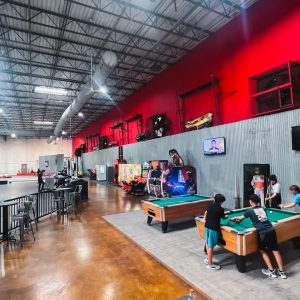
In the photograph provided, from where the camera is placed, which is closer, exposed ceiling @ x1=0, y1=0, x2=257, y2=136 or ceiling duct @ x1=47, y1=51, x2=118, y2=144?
exposed ceiling @ x1=0, y1=0, x2=257, y2=136

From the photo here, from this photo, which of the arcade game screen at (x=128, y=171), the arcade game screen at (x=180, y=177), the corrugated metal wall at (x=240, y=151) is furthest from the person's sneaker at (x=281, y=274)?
the arcade game screen at (x=128, y=171)

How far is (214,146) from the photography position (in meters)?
8.10

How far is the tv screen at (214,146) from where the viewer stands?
7.78 meters

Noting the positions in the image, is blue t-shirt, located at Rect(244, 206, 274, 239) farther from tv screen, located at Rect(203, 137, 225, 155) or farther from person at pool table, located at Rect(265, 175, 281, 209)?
tv screen, located at Rect(203, 137, 225, 155)

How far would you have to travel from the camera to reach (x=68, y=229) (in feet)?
20.0

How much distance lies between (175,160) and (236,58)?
4542 millimetres

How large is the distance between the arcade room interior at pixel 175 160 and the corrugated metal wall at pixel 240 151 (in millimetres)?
38

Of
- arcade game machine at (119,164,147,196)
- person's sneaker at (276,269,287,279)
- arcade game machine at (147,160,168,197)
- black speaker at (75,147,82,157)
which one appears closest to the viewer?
person's sneaker at (276,269,287,279)

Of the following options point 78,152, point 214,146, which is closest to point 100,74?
point 214,146

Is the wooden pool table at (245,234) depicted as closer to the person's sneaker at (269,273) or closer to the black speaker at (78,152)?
the person's sneaker at (269,273)

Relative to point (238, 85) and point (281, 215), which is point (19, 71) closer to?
point (238, 85)

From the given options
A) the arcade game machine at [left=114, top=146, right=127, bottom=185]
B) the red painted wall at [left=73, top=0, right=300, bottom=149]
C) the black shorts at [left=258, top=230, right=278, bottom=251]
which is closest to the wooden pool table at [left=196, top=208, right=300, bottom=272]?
the black shorts at [left=258, top=230, right=278, bottom=251]

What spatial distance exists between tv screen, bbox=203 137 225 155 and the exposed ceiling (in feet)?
14.3

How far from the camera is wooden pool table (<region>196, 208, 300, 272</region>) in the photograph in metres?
3.31
